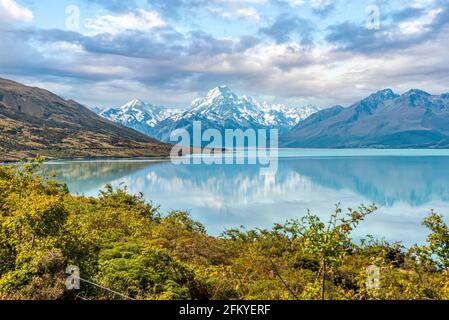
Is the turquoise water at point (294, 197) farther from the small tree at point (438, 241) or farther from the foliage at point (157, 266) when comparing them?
the small tree at point (438, 241)

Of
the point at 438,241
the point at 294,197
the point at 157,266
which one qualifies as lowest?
the point at 294,197

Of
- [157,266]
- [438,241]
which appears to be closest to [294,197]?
[157,266]

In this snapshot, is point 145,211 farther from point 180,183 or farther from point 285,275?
point 180,183

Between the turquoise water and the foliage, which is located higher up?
the foliage

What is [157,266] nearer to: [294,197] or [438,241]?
[438,241]

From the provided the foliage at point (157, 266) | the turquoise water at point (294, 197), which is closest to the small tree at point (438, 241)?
the foliage at point (157, 266)

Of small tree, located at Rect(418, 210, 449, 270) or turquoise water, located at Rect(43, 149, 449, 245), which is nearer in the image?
small tree, located at Rect(418, 210, 449, 270)

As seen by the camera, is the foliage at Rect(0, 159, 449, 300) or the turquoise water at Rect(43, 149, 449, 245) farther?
the turquoise water at Rect(43, 149, 449, 245)

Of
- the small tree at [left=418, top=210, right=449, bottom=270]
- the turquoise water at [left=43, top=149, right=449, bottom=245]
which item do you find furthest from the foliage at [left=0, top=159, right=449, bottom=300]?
the turquoise water at [left=43, top=149, right=449, bottom=245]

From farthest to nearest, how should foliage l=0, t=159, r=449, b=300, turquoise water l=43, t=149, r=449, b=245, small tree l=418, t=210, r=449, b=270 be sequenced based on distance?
turquoise water l=43, t=149, r=449, b=245
small tree l=418, t=210, r=449, b=270
foliage l=0, t=159, r=449, b=300

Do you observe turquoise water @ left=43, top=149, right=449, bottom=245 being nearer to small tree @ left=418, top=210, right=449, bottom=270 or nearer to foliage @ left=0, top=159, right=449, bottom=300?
foliage @ left=0, top=159, right=449, bottom=300

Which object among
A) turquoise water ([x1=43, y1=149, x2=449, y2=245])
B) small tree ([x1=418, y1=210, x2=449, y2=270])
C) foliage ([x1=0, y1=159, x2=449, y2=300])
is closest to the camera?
foliage ([x1=0, y1=159, x2=449, y2=300])

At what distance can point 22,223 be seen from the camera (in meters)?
11.5
